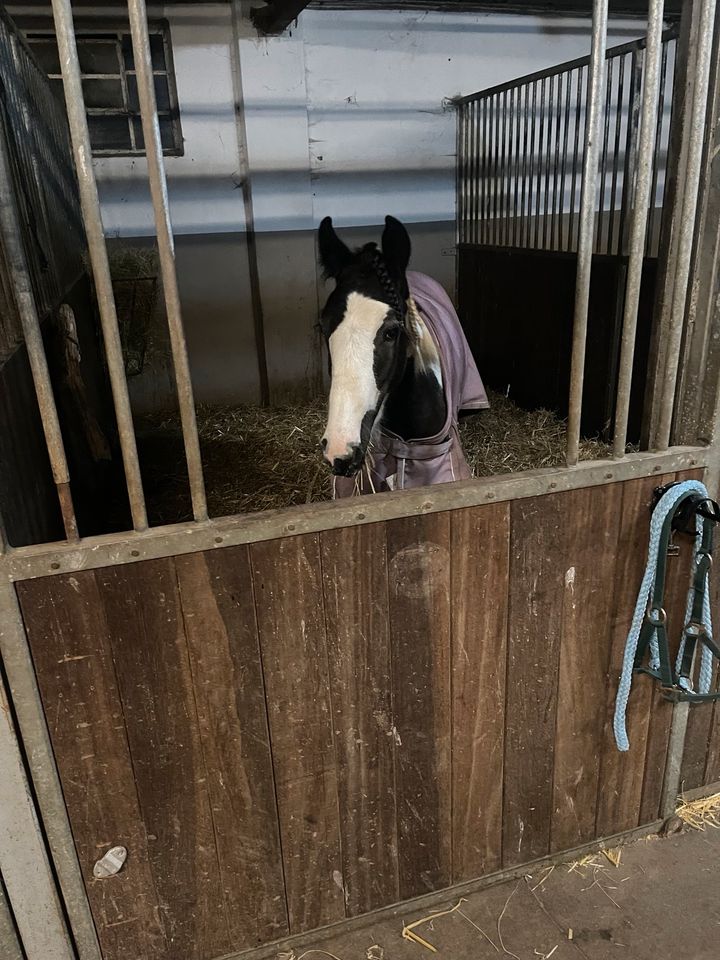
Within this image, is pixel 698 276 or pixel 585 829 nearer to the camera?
pixel 698 276

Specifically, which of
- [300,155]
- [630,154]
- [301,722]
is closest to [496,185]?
[300,155]

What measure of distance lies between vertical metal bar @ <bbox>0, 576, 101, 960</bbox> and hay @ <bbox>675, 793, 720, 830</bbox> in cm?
147

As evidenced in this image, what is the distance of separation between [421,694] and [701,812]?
0.97 metres

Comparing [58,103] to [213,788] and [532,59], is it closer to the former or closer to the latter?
[532,59]

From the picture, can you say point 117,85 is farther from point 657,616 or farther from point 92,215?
point 657,616

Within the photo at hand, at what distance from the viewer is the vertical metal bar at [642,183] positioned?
1.22 m

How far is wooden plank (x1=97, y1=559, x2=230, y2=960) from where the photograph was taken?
1.21 metres

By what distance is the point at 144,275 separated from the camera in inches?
158

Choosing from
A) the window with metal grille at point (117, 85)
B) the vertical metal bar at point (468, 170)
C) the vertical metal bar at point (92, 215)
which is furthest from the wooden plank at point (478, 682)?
the window with metal grille at point (117, 85)

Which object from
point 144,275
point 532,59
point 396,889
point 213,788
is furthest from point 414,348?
point 532,59

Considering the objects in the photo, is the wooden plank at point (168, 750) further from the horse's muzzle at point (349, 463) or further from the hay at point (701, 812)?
the hay at point (701, 812)

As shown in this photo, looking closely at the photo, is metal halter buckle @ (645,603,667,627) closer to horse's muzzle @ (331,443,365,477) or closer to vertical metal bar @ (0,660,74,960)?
horse's muzzle @ (331,443,365,477)

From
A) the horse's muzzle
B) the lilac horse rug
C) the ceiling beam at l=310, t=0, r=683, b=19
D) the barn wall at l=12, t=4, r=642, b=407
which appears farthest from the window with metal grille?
the horse's muzzle

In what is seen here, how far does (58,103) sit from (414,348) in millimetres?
2805
